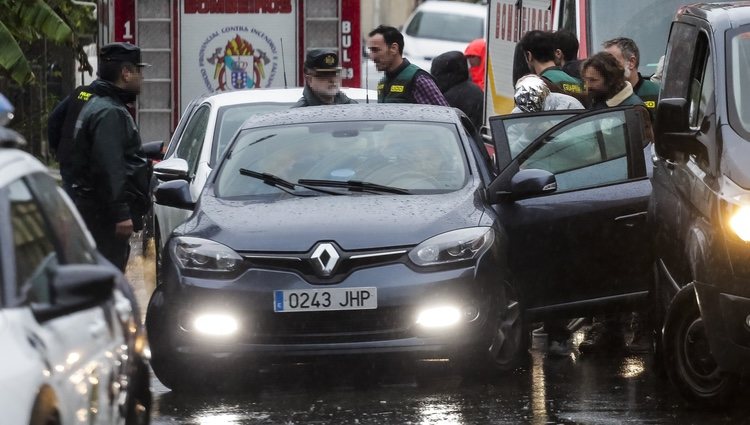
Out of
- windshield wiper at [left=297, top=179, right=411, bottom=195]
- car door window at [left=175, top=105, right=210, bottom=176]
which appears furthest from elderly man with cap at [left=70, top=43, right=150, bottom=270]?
car door window at [left=175, top=105, right=210, bottom=176]

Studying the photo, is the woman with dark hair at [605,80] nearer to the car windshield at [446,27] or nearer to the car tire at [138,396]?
the car tire at [138,396]

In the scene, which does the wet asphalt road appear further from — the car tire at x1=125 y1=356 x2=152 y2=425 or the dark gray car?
the car tire at x1=125 y1=356 x2=152 y2=425

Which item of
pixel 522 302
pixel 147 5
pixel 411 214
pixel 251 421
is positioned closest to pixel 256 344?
pixel 251 421

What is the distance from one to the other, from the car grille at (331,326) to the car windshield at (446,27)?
100 ft

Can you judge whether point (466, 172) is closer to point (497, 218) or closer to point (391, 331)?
point (497, 218)

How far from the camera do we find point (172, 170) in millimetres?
11656

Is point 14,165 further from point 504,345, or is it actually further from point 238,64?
point 238,64

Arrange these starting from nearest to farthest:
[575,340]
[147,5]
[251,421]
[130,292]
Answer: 1. [130,292]
2. [251,421]
3. [575,340]
4. [147,5]

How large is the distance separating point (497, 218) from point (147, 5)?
9915 mm

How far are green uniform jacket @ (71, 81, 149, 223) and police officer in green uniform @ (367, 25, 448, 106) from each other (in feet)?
10.5

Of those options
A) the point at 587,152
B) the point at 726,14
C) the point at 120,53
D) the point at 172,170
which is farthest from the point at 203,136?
the point at 726,14

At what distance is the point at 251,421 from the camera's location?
8.54 m

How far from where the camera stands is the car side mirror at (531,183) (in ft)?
31.5

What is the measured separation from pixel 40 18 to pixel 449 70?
5.96 metres
